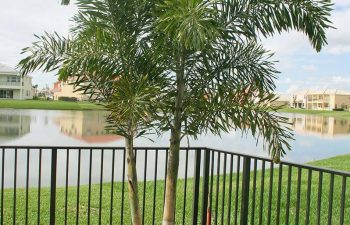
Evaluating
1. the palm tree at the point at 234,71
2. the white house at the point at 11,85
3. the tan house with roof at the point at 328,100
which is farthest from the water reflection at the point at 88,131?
the tan house with roof at the point at 328,100

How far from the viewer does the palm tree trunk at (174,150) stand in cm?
262

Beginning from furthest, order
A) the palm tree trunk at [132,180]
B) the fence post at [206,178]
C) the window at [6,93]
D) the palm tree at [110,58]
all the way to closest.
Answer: the window at [6,93], the fence post at [206,178], the palm tree trunk at [132,180], the palm tree at [110,58]

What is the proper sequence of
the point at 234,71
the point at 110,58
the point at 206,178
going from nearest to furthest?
the point at 110,58, the point at 234,71, the point at 206,178

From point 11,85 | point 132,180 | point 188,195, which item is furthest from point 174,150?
point 11,85

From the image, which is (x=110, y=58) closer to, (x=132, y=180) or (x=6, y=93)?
(x=132, y=180)

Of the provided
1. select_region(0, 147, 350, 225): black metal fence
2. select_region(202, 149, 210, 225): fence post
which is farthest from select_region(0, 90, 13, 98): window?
select_region(202, 149, 210, 225): fence post

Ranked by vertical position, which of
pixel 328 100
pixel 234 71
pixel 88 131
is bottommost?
pixel 88 131

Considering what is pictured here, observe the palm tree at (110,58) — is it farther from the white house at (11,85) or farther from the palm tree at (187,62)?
the white house at (11,85)

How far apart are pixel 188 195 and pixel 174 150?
326 cm

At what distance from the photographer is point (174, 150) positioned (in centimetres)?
266

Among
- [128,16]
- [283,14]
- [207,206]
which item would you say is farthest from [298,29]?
[207,206]

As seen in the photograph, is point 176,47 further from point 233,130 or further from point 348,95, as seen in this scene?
point 348,95

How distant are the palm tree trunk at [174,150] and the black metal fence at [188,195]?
39cm

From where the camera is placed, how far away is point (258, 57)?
2.76 metres
